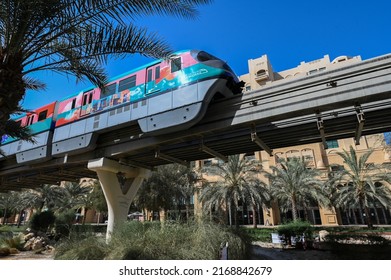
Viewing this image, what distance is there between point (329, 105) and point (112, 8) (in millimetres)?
7061

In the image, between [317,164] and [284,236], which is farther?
[317,164]

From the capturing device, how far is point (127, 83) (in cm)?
1273

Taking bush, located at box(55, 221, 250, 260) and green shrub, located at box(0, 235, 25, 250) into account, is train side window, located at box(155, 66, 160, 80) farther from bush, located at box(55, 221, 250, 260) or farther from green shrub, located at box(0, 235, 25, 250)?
green shrub, located at box(0, 235, 25, 250)

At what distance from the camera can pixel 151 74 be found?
11.9 metres

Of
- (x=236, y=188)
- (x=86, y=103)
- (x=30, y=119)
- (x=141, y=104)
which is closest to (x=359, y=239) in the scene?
(x=236, y=188)

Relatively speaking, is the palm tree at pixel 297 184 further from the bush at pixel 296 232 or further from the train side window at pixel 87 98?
the train side window at pixel 87 98

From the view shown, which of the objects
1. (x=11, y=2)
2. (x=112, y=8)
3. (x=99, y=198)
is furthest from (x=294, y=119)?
(x=99, y=198)

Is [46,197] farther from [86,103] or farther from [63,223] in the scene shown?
[86,103]

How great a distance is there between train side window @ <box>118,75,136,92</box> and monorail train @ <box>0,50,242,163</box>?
0.05m

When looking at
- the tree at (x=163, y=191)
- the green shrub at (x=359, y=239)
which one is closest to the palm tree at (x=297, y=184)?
the green shrub at (x=359, y=239)

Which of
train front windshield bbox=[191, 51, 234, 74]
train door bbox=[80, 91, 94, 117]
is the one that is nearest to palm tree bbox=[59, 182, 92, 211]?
train door bbox=[80, 91, 94, 117]

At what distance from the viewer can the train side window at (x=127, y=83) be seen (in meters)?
12.5

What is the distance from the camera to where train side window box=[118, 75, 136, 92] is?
12.5m
